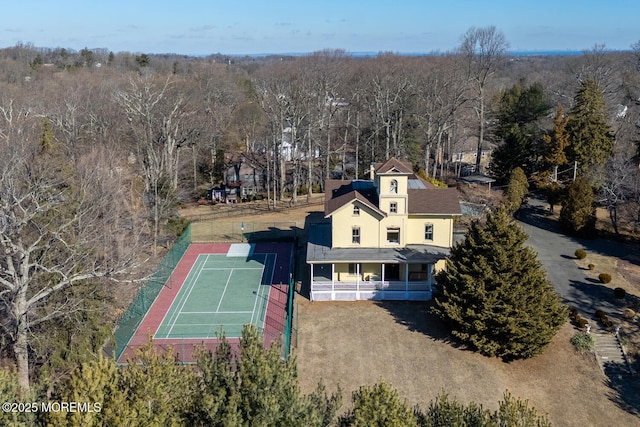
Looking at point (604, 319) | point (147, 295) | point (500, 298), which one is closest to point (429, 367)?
point (500, 298)

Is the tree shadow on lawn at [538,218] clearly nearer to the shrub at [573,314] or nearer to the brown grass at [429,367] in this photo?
the shrub at [573,314]

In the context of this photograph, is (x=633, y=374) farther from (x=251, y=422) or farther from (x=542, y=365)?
(x=251, y=422)

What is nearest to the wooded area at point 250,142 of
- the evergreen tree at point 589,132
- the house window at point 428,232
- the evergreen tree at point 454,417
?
the evergreen tree at point 589,132

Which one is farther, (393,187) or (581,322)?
(393,187)

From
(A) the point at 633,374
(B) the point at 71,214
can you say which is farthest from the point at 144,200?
(A) the point at 633,374

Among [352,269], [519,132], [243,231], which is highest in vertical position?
[519,132]

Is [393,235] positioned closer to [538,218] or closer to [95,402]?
[538,218]

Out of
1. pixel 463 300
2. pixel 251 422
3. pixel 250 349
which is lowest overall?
pixel 463 300
